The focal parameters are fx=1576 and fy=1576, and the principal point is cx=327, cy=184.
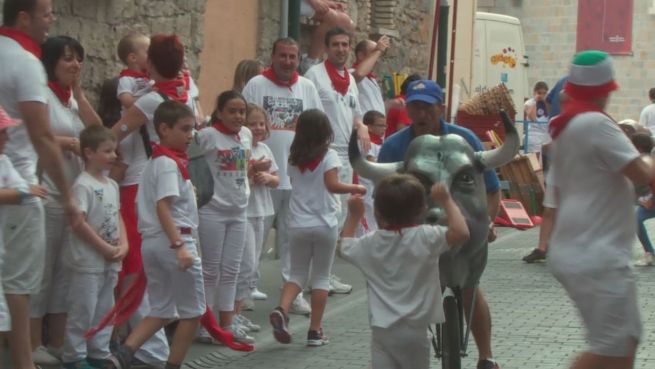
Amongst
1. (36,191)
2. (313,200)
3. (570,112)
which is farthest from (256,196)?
(570,112)

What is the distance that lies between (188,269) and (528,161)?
40.1 ft

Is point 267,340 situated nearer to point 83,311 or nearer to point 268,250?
point 83,311

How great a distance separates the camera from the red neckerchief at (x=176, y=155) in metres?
8.65

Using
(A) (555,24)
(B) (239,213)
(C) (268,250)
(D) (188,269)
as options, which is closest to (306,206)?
(B) (239,213)

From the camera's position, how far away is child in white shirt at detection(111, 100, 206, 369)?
8547mm

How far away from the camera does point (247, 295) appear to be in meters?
10.6

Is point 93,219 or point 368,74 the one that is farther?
point 368,74

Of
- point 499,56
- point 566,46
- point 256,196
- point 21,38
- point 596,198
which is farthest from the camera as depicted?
point 566,46

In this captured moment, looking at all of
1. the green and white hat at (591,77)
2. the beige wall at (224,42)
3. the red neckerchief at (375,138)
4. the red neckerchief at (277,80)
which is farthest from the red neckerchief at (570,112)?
the beige wall at (224,42)

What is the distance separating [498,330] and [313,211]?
5.06 ft

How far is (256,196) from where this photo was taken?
Answer: 35.3 feet

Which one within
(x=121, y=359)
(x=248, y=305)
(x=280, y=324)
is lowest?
(x=248, y=305)

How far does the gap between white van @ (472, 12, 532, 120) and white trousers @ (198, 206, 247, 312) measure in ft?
60.9

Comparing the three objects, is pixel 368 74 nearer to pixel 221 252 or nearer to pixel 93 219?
pixel 221 252
